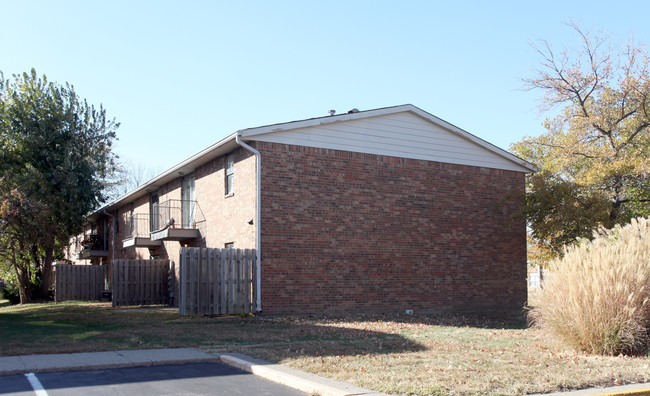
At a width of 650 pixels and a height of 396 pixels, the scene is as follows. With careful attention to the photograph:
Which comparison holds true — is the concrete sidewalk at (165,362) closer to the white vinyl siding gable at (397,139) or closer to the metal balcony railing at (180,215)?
the white vinyl siding gable at (397,139)

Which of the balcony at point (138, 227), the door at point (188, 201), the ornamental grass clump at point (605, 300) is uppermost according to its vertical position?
the door at point (188, 201)

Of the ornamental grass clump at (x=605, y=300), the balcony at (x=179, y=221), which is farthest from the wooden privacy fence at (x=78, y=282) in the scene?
the ornamental grass clump at (x=605, y=300)

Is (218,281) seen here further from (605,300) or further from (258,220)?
(605,300)

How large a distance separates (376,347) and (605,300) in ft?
11.7

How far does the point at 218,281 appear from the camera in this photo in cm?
1603

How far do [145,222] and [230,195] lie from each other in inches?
396

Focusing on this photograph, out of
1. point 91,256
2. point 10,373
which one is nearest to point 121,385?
point 10,373

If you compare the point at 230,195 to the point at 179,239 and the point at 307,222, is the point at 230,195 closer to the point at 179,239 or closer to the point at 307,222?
the point at 307,222

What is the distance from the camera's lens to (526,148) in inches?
1409

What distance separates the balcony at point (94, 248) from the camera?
105ft

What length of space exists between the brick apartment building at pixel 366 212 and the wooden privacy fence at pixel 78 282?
9.34 metres

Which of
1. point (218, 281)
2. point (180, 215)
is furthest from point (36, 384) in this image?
point (180, 215)

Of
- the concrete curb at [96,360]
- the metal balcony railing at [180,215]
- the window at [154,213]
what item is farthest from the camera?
the window at [154,213]

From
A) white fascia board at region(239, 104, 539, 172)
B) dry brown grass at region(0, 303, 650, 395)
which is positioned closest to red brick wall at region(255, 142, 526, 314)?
white fascia board at region(239, 104, 539, 172)
